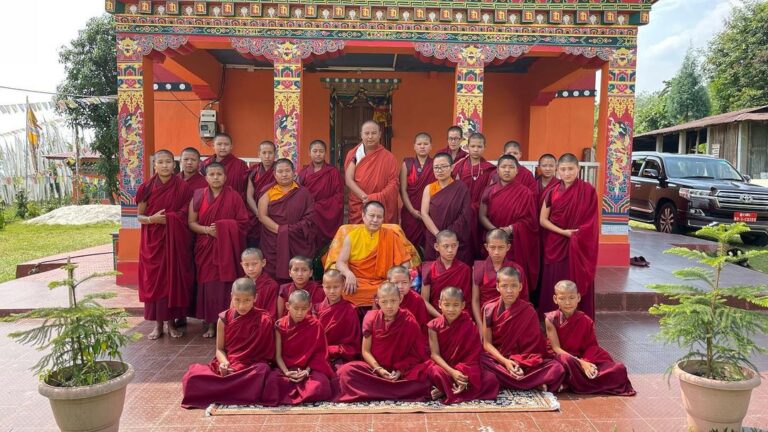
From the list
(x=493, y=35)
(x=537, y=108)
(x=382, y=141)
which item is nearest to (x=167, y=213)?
(x=493, y=35)

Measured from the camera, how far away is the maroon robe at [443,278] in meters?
4.72

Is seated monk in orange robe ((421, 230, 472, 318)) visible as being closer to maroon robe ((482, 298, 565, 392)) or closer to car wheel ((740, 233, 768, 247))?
maroon robe ((482, 298, 565, 392))

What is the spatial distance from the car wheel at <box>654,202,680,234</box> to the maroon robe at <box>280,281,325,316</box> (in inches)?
396

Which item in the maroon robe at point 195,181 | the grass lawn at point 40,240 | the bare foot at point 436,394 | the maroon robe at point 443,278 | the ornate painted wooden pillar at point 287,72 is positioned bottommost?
the grass lawn at point 40,240

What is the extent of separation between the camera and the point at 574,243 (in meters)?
5.26

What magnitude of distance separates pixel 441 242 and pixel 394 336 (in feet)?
3.52

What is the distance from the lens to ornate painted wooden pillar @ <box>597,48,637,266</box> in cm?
751

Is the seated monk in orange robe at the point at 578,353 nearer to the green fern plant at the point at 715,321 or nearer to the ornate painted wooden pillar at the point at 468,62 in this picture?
the green fern plant at the point at 715,321

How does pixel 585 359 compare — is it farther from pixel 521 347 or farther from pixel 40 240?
pixel 40 240

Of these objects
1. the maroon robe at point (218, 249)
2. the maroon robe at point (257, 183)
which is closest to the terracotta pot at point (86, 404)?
the maroon robe at point (218, 249)

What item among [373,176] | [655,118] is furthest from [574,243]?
[655,118]

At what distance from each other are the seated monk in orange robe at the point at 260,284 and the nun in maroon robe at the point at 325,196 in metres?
1.28

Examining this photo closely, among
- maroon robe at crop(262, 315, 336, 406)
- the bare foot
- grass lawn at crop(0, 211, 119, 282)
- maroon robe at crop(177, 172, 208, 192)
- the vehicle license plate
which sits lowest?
grass lawn at crop(0, 211, 119, 282)

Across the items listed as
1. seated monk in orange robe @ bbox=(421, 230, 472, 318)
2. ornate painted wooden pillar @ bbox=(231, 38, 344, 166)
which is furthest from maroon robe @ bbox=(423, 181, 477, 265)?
ornate painted wooden pillar @ bbox=(231, 38, 344, 166)
